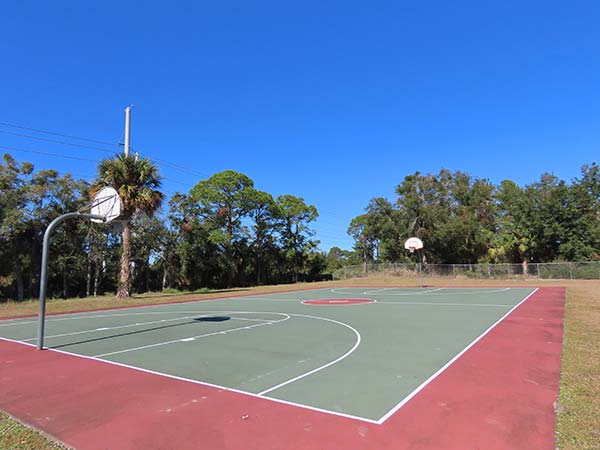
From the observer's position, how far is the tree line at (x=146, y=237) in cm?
2130

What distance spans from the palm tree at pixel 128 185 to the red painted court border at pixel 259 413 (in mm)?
14413

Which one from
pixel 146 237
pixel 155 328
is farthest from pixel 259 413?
pixel 146 237

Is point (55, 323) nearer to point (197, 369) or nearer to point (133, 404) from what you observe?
point (197, 369)

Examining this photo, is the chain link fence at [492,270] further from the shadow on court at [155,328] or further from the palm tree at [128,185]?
the shadow on court at [155,328]

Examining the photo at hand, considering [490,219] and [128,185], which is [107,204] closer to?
[128,185]

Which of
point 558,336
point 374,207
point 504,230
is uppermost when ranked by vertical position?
point 374,207

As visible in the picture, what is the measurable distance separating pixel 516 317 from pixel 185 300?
17.5 meters

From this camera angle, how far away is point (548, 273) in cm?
3603

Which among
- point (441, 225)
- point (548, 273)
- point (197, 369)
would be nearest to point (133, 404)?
point (197, 369)

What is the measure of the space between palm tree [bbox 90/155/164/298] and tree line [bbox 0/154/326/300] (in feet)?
0.18

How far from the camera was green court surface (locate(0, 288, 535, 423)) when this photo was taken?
523 cm

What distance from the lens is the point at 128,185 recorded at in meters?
20.4

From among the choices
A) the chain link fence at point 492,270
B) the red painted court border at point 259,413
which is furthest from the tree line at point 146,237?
the red painted court border at point 259,413

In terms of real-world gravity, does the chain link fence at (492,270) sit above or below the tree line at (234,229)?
below
